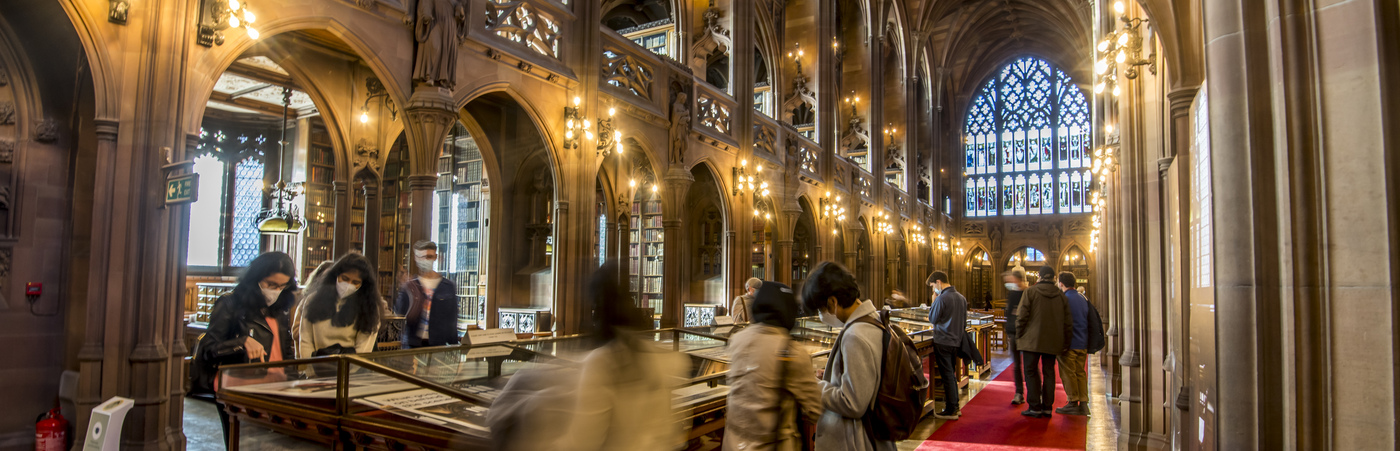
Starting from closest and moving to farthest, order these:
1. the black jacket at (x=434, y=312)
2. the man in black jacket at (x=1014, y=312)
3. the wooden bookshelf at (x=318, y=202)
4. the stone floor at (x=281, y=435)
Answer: the stone floor at (x=281, y=435), the black jacket at (x=434, y=312), the man in black jacket at (x=1014, y=312), the wooden bookshelf at (x=318, y=202)

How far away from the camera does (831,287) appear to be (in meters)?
2.63

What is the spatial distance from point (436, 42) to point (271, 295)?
3672 millimetres

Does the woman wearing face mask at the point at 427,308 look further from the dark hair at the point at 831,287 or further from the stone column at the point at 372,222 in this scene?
the stone column at the point at 372,222

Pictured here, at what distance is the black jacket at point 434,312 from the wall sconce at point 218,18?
222 cm

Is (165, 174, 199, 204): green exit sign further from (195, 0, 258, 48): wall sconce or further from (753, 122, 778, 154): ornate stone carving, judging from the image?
(753, 122, 778, 154): ornate stone carving

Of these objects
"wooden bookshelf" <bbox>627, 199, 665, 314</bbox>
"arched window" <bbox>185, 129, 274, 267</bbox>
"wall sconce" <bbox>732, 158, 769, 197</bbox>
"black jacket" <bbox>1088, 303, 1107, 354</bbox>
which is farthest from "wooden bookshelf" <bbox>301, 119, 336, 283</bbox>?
"black jacket" <bbox>1088, 303, 1107, 354</bbox>

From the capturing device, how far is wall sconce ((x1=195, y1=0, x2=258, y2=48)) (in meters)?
5.11

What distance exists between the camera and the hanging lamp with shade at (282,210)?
1038 centimetres

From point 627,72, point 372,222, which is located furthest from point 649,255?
point 372,222

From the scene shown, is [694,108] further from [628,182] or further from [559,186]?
[559,186]

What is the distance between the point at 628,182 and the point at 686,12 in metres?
2.90

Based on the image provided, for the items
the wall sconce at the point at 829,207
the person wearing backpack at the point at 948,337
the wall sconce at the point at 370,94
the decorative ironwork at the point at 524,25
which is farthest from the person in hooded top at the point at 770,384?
the wall sconce at the point at 829,207

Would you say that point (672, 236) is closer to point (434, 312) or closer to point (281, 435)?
point (434, 312)

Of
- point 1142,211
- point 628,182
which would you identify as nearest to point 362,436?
point 1142,211
